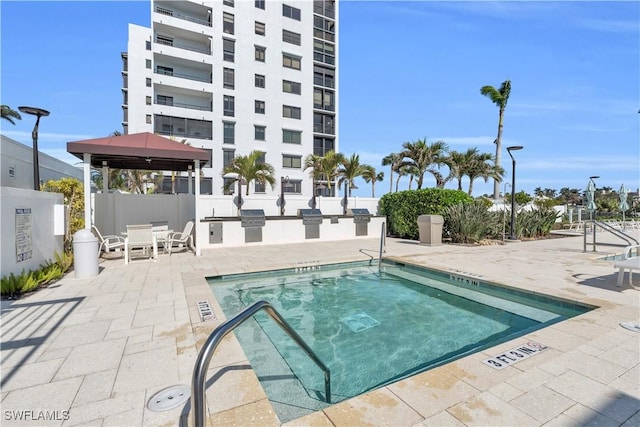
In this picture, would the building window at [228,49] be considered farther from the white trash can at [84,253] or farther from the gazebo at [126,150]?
the white trash can at [84,253]

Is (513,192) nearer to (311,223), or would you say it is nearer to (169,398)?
(311,223)

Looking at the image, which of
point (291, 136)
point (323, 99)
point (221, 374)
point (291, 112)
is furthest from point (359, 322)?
point (323, 99)

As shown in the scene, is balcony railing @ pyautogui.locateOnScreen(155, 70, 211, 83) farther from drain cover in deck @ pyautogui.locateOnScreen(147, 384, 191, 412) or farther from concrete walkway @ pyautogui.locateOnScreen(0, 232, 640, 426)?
drain cover in deck @ pyautogui.locateOnScreen(147, 384, 191, 412)

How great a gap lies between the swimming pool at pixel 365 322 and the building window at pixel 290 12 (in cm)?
3158

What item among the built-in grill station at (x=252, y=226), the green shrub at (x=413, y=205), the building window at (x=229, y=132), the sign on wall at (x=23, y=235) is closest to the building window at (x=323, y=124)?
the building window at (x=229, y=132)

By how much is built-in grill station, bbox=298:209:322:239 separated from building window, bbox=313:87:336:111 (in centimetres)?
2368

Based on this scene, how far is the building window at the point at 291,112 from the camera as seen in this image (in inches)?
1170

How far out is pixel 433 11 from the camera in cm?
941

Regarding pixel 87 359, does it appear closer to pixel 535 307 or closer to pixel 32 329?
pixel 32 329

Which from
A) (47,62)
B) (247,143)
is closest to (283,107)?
(247,143)

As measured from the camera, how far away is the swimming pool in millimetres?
3123

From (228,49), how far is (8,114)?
776 inches

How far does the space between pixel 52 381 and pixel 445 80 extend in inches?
603

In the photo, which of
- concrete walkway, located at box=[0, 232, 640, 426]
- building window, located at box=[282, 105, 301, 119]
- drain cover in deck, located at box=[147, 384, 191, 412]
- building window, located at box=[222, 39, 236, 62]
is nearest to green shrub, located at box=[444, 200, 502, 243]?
concrete walkway, located at box=[0, 232, 640, 426]
